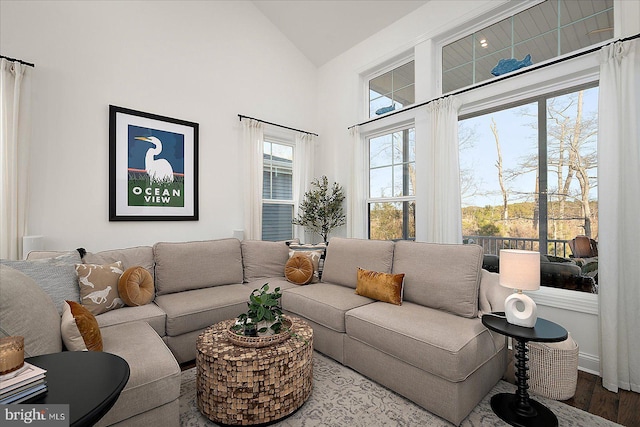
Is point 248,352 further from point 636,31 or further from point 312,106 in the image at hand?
point 312,106

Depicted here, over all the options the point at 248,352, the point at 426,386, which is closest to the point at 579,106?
the point at 426,386

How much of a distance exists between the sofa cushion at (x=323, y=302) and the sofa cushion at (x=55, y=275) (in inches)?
65.4

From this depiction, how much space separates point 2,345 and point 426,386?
197 cm

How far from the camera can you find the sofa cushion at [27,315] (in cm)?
120

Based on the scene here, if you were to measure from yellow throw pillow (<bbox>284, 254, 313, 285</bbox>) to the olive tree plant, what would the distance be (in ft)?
3.73

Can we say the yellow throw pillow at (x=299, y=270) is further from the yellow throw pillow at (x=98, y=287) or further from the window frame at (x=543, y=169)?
the window frame at (x=543, y=169)

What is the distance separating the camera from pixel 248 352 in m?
1.77

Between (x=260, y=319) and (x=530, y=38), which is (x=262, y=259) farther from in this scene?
(x=530, y=38)

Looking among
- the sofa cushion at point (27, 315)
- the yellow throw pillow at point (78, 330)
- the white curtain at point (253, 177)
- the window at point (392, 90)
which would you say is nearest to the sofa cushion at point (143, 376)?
the yellow throw pillow at point (78, 330)

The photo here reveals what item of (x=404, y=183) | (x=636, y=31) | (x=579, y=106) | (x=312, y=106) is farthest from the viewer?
(x=312, y=106)

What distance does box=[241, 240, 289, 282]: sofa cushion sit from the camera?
3502 mm

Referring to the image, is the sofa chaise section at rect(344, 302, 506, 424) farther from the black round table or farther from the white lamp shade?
the black round table

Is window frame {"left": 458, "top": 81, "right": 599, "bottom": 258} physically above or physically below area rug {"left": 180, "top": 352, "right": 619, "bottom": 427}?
above

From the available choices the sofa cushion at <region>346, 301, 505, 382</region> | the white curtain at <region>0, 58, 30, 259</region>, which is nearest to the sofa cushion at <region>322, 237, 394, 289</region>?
the sofa cushion at <region>346, 301, 505, 382</region>
